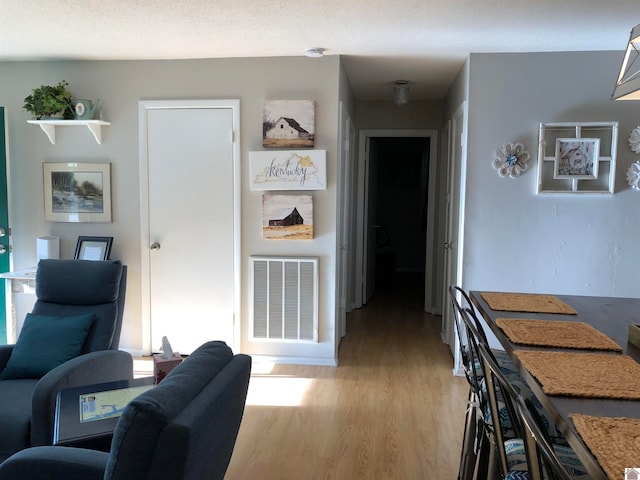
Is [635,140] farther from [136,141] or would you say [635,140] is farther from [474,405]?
[136,141]

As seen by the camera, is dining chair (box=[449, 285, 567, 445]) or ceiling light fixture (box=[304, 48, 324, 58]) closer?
dining chair (box=[449, 285, 567, 445])

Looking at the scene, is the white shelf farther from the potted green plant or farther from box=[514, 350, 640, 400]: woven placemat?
box=[514, 350, 640, 400]: woven placemat

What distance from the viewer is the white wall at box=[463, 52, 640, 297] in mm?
3426

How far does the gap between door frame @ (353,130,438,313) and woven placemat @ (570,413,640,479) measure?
14.5 ft

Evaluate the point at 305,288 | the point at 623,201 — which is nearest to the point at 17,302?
the point at 305,288

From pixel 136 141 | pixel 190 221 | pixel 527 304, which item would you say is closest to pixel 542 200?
pixel 527 304

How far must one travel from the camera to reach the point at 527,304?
86.4 inches

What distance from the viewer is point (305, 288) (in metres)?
3.78

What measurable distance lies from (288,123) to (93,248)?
183 cm

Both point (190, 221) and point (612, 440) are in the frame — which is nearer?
point (612, 440)

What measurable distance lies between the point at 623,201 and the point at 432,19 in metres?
1.86

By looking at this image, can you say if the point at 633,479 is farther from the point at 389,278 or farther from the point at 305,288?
the point at 389,278

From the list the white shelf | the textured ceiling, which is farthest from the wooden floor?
the textured ceiling

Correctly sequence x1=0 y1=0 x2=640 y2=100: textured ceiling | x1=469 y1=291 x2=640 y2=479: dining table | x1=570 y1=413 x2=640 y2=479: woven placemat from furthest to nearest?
x1=0 y1=0 x2=640 y2=100: textured ceiling < x1=469 y1=291 x2=640 y2=479: dining table < x1=570 y1=413 x2=640 y2=479: woven placemat
